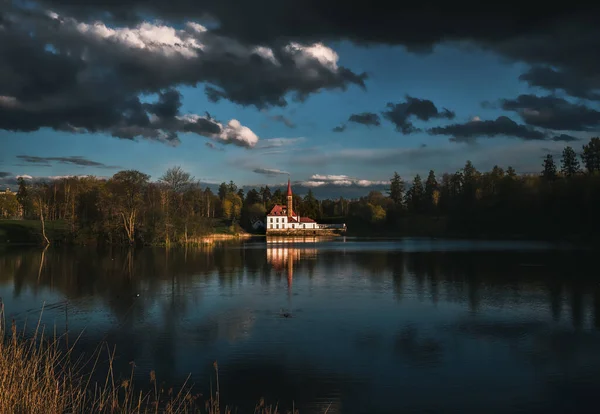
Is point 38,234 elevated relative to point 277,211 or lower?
lower

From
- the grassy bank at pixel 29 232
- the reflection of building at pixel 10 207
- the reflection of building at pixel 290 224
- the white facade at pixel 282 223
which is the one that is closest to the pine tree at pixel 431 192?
the reflection of building at pixel 290 224

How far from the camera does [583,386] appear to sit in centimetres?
1080

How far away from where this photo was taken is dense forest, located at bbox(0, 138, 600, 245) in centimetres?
6388

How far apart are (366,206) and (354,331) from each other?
405ft

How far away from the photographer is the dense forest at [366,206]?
2515 inches

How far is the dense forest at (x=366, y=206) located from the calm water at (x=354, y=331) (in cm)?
3203

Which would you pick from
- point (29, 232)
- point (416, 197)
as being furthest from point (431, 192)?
point (29, 232)

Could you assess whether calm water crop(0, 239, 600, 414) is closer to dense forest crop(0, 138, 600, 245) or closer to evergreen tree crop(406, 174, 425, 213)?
dense forest crop(0, 138, 600, 245)

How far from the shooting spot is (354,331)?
1597 cm

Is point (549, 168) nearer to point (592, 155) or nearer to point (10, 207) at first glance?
point (592, 155)

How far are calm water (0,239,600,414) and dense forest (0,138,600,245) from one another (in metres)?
32.0

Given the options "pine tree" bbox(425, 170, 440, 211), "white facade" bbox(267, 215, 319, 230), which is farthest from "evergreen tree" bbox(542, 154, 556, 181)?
"white facade" bbox(267, 215, 319, 230)

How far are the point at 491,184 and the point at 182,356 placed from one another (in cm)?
11400

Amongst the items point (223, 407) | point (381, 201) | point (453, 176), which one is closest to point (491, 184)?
point (453, 176)
